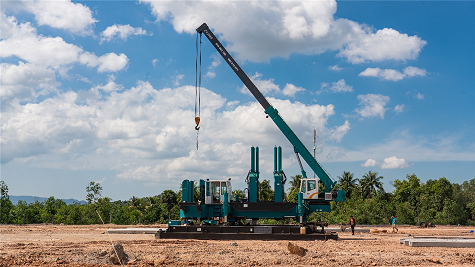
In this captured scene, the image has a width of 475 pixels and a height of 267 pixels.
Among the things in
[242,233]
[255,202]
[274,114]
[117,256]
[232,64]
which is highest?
[232,64]

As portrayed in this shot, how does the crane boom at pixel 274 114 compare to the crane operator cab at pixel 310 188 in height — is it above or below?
above

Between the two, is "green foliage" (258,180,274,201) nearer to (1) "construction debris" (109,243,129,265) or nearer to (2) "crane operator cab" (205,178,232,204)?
(2) "crane operator cab" (205,178,232,204)

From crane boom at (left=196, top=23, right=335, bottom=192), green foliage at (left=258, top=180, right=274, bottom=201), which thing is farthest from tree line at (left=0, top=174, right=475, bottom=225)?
crane boom at (left=196, top=23, right=335, bottom=192)

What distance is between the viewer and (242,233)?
26.3m

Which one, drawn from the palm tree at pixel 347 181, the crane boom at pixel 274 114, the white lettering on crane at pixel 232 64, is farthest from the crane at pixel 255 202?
the palm tree at pixel 347 181

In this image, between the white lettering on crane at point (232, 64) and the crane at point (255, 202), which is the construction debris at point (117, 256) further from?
the white lettering on crane at point (232, 64)

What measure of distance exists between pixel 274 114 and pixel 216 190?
21.6 ft

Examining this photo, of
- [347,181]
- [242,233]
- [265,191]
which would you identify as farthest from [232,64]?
[347,181]

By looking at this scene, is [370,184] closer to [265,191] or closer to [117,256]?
[265,191]

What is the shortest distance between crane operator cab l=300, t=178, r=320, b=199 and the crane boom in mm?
861

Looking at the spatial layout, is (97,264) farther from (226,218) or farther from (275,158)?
(275,158)

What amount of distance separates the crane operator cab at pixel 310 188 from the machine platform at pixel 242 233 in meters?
2.35

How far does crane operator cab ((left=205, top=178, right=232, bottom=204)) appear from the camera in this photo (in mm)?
28500

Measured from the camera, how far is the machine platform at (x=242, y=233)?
25.8 metres
